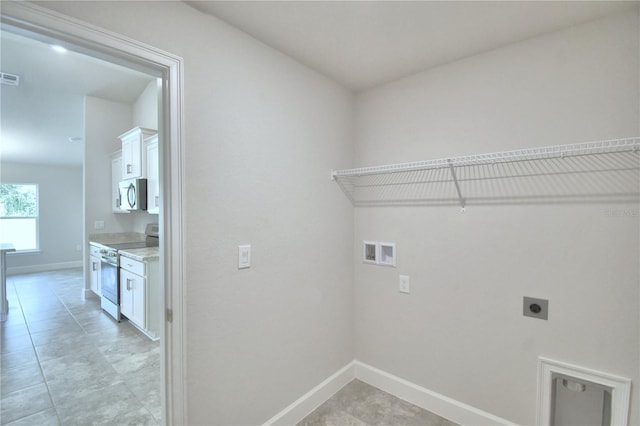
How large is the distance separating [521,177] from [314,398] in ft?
6.68

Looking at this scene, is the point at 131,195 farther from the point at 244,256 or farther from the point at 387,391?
the point at 387,391

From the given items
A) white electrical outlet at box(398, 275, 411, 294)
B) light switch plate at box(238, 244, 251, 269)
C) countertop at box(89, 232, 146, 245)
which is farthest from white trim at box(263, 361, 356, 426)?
countertop at box(89, 232, 146, 245)

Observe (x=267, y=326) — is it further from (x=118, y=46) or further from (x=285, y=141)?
(x=118, y=46)

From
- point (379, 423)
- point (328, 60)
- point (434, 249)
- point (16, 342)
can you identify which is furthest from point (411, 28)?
point (16, 342)

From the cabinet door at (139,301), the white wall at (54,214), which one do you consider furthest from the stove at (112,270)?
the white wall at (54,214)

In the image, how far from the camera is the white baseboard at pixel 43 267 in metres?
6.80

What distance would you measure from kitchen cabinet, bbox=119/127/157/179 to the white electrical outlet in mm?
3366

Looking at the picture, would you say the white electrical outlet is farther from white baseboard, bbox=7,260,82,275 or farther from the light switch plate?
white baseboard, bbox=7,260,82,275

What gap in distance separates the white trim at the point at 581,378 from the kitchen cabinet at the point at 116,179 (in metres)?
5.00

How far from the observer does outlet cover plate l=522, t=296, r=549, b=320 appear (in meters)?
1.68

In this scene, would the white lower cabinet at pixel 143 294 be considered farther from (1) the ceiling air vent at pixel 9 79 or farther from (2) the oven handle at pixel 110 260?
(1) the ceiling air vent at pixel 9 79

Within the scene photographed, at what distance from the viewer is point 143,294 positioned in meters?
3.12

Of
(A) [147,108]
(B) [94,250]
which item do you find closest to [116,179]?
(B) [94,250]

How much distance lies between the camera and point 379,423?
76.4 inches
